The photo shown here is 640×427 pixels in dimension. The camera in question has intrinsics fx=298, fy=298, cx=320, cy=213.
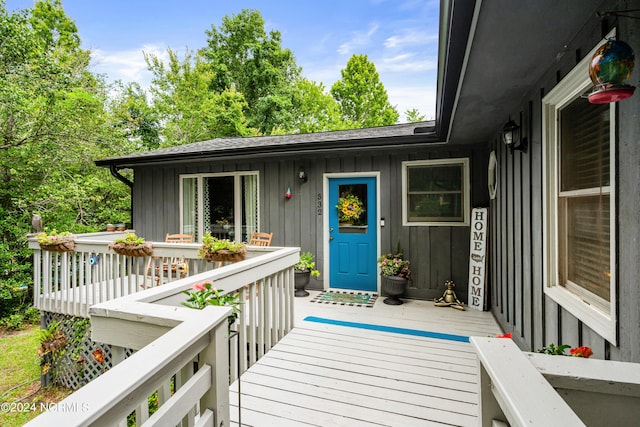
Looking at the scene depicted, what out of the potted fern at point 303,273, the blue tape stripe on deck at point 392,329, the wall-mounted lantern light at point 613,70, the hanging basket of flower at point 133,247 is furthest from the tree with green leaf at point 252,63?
the wall-mounted lantern light at point 613,70

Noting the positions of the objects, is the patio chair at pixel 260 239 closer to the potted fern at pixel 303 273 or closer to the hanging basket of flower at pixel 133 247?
the potted fern at pixel 303 273

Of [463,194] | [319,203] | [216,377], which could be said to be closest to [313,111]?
[319,203]

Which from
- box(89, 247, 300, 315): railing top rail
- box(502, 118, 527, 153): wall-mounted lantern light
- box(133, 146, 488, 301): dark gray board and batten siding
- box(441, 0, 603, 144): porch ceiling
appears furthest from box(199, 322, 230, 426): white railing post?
box(133, 146, 488, 301): dark gray board and batten siding

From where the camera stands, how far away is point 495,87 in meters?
2.40

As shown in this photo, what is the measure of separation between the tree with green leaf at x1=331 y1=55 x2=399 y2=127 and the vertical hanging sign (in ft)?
40.3

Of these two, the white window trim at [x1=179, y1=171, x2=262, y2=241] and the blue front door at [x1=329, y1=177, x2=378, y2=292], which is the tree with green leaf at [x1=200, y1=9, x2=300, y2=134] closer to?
the white window trim at [x1=179, y1=171, x2=262, y2=241]

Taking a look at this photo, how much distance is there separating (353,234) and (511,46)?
3542mm

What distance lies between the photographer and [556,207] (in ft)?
6.89

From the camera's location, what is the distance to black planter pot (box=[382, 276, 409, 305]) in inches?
167

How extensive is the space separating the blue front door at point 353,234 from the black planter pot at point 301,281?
474 millimetres

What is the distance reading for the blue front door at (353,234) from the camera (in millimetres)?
4898

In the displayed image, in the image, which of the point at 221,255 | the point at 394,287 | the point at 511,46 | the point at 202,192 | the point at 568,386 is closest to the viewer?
the point at 568,386

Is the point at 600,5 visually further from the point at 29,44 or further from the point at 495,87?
the point at 29,44

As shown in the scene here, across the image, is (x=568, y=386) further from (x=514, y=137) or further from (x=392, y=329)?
(x=392, y=329)
